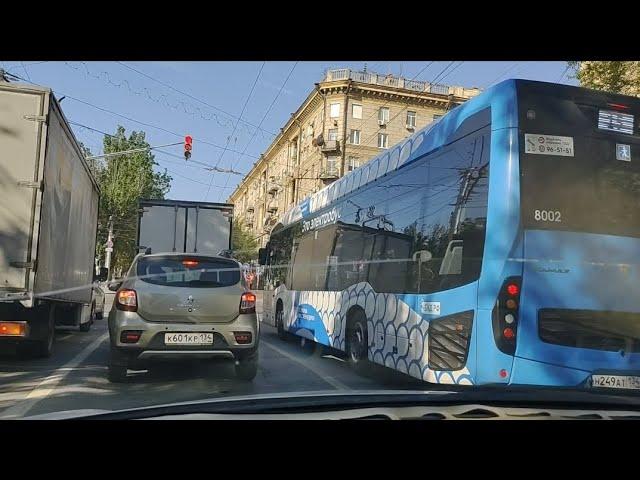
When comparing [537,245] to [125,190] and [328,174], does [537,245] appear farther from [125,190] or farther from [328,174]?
[328,174]

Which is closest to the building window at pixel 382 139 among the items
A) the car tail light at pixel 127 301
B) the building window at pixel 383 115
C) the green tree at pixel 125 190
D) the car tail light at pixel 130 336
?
the building window at pixel 383 115

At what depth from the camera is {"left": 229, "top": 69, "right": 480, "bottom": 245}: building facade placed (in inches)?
1017

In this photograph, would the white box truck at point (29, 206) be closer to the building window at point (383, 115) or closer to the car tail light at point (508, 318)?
the car tail light at point (508, 318)

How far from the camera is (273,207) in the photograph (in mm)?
51125

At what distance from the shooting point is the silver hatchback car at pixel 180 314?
22.7 ft

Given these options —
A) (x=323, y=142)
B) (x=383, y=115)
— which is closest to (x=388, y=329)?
(x=383, y=115)

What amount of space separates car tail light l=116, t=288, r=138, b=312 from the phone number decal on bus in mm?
4477

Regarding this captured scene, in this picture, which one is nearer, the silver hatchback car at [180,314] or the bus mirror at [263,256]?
the silver hatchback car at [180,314]

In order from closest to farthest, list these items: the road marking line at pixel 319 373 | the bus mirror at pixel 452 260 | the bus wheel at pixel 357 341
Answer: the bus mirror at pixel 452 260, the road marking line at pixel 319 373, the bus wheel at pixel 357 341

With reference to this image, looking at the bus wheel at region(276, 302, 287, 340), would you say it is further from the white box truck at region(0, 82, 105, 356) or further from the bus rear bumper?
the bus rear bumper

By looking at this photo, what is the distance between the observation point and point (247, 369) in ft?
24.7

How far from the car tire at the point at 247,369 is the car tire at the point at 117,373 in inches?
53.2

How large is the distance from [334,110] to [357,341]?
Result: 30257 mm
